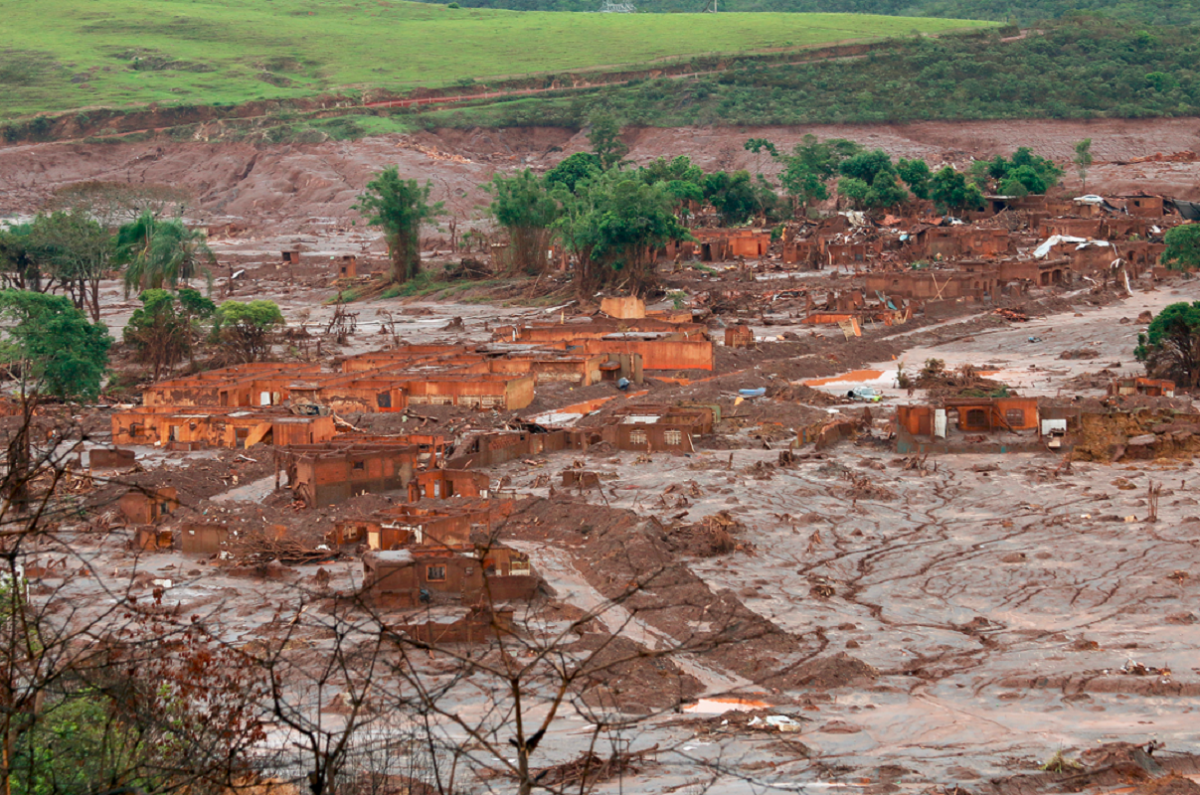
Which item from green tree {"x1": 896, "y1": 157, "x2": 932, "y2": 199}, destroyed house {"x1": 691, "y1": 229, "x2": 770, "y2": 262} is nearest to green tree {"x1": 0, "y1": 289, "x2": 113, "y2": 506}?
destroyed house {"x1": 691, "y1": 229, "x2": 770, "y2": 262}

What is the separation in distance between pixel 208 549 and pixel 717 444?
12118mm

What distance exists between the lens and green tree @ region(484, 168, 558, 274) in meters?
66.4

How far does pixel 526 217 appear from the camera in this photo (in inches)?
2633

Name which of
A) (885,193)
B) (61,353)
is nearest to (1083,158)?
(885,193)

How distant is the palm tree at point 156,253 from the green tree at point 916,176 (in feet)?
126

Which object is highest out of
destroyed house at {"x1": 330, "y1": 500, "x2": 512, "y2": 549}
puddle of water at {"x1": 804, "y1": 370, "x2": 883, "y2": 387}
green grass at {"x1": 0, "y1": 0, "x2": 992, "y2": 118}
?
green grass at {"x1": 0, "y1": 0, "x2": 992, "y2": 118}

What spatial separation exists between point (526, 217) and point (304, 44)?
7914 cm

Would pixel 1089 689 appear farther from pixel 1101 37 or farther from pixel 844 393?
pixel 1101 37

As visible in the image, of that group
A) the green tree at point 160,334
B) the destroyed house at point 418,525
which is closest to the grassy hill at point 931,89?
the green tree at point 160,334

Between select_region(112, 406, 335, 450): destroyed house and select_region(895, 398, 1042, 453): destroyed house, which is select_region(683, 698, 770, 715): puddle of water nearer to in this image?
select_region(895, 398, 1042, 453): destroyed house

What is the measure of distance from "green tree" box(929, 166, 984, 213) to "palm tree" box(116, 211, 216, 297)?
127 feet

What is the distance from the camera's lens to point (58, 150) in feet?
340

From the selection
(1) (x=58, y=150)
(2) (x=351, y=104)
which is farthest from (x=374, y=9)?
(1) (x=58, y=150)

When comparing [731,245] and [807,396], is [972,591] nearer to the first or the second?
[807,396]
